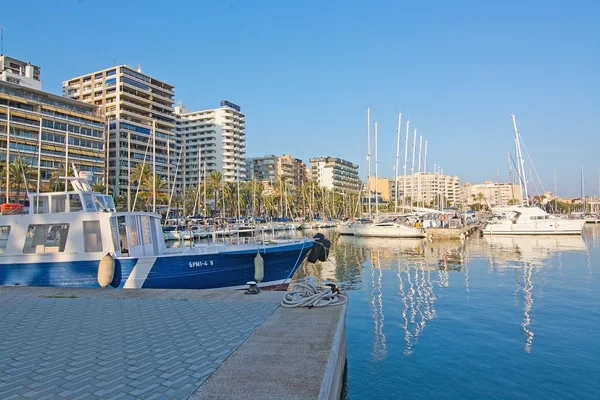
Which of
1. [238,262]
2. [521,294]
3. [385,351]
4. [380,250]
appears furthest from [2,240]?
[380,250]

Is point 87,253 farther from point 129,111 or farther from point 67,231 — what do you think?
point 129,111

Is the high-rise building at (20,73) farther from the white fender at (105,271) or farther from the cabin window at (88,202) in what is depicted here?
the white fender at (105,271)

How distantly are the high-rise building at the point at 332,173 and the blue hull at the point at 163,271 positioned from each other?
476ft

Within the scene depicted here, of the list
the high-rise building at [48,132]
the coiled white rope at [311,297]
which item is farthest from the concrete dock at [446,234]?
the high-rise building at [48,132]

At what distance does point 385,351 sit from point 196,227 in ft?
142

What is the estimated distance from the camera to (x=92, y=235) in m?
13.3

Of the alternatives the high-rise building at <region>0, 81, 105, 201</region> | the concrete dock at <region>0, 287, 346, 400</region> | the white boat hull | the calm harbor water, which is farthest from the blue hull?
the high-rise building at <region>0, 81, 105, 201</region>

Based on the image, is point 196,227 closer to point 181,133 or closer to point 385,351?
point 385,351

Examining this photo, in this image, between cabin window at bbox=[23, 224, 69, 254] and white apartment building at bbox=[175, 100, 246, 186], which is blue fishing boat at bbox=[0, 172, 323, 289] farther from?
white apartment building at bbox=[175, 100, 246, 186]

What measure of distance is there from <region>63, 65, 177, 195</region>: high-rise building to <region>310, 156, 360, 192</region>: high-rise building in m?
75.8

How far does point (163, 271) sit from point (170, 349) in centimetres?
804

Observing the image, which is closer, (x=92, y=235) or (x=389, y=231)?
(x=92, y=235)

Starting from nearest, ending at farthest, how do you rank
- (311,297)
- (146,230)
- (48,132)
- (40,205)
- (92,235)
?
(311,297) → (92,235) → (40,205) → (146,230) → (48,132)

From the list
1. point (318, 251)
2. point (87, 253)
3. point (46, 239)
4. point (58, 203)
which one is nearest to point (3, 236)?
point (46, 239)
